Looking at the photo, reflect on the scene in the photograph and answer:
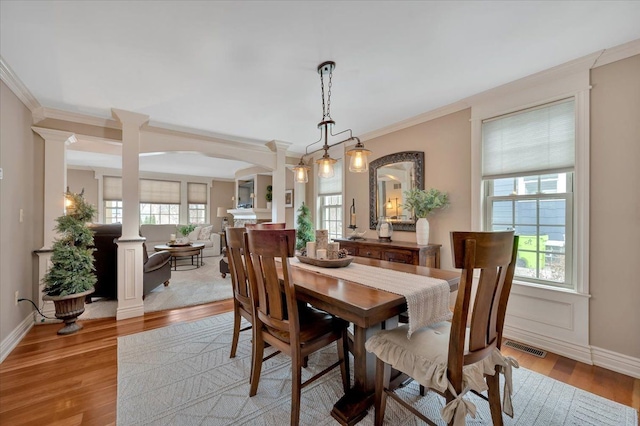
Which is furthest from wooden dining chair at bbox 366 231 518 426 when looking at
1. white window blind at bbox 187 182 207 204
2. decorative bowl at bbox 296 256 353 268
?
white window blind at bbox 187 182 207 204

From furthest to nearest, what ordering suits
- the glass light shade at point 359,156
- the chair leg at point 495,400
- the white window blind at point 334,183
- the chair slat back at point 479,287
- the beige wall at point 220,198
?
the beige wall at point 220,198
the white window blind at point 334,183
the glass light shade at point 359,156
the chair leg at point 495,400
the chair slat back at point 479,287

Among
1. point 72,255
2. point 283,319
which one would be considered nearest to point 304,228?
point 72,255

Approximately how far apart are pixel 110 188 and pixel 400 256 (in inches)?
324

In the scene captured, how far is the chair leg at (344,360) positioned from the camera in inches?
Answer: 70.4

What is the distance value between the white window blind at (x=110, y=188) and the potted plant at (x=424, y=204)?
813cm

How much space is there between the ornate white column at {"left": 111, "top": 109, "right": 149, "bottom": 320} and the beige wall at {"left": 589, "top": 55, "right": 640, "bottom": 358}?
15.1ft

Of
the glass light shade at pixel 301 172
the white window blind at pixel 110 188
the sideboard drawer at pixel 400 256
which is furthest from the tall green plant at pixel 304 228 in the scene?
the white window blind at pixel 110 188

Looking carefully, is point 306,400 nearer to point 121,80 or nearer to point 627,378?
point 627,378

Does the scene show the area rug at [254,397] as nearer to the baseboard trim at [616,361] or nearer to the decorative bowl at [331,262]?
the baseboard trim at [616,361]

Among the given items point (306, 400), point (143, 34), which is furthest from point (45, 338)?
point (143, 34)

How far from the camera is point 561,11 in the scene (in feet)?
5.57

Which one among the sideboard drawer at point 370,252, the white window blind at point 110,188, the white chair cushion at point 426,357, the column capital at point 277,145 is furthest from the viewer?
the white window blind at point 110,188

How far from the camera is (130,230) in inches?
130

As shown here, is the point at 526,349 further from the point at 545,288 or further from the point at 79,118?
the point at 79,118
